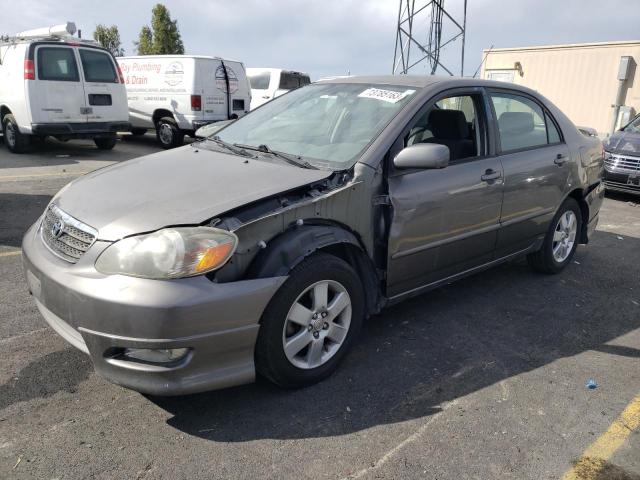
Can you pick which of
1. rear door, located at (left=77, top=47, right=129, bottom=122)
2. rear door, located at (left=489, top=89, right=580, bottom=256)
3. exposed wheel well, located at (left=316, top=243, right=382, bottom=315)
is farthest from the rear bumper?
exposed wheel well, located at (left=316, top=243, right=382, bottom=315)

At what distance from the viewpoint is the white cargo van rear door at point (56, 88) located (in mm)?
9422

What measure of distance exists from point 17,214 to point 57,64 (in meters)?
4.81

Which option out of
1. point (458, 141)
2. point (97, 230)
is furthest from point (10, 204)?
point (458, 141)

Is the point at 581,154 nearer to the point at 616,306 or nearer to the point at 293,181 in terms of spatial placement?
the point at 616,306

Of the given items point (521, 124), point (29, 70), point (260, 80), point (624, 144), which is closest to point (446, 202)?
point (521, 124)

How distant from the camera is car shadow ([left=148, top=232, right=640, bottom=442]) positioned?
2.69m

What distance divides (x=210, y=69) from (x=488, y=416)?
35.5 feet

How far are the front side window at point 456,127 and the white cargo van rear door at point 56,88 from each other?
26.9 feet

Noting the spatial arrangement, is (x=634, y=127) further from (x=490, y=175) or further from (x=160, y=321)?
(x=160, y=321)

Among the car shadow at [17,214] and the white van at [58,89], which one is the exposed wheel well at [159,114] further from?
the car shadow at [17,214]

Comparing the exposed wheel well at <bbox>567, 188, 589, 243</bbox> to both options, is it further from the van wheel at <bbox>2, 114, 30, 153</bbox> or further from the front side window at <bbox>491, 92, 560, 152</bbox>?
the van wheel at <bbox>2, 114, 30, 153</bbox>

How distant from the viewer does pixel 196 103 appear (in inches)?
465

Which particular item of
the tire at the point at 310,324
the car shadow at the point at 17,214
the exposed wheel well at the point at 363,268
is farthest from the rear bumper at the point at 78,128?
the tire at the point at 310,324

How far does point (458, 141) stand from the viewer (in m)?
3.87
